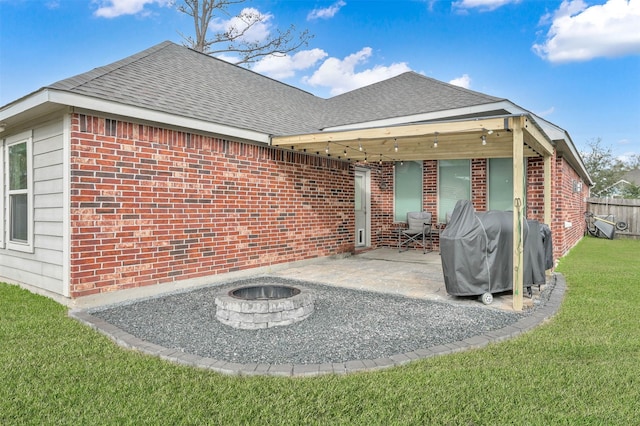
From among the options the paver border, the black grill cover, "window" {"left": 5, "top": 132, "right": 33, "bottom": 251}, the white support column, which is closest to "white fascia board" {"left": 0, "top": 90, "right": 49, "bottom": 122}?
"window" {"left": 5, "top": 132, "right": 33, "bottom": 251}

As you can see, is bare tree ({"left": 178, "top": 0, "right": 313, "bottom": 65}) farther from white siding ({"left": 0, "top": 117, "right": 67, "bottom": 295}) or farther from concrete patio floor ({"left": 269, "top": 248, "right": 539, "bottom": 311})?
white siding ({"left": 0, "top": 117, "right": 67, "bottom": 295})

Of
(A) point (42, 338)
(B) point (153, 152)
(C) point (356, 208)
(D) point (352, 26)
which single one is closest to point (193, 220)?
(B) point (153, 152)

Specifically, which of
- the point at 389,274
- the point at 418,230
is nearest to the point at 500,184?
the point at 418,230

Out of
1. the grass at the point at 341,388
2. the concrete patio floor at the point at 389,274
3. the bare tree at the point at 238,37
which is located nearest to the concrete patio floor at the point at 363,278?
the concrete patio floor at the point at 389,274

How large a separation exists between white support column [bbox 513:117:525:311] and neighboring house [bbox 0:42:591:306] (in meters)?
0.02

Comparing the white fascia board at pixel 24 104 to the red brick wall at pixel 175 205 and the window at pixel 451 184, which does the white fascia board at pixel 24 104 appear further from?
the window at pixel 451 184

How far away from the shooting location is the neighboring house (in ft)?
15.5

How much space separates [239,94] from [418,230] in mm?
5306

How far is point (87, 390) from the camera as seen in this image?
99.9 inches

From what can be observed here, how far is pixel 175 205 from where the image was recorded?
219 inches

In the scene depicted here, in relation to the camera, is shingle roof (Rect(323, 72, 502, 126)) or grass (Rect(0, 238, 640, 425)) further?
shingle roof (Rect(323, 72, 502, 126))

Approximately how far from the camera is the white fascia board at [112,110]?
4.34m

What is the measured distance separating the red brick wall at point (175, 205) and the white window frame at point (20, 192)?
1294 millimetres

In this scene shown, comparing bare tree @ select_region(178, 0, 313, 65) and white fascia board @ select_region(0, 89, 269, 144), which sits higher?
bare tree @ select_region(178, 0, 313, 65)
